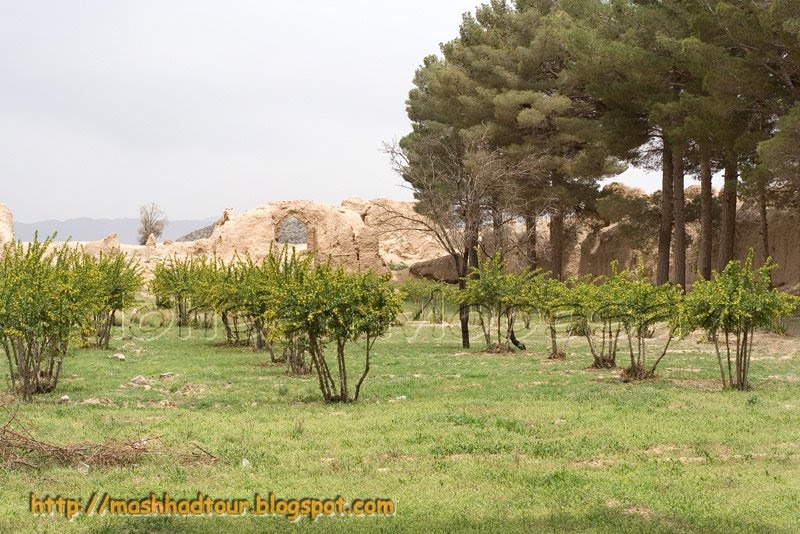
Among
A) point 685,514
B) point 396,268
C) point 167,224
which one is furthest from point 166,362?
point 167,224

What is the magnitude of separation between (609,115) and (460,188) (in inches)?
385

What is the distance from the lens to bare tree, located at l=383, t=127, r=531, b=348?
81.8 feet

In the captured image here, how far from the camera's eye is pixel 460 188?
2702 centimetres

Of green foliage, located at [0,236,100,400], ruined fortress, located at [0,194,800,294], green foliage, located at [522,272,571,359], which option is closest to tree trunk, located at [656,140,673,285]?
ruined fortress, located at [0,194,800,294]

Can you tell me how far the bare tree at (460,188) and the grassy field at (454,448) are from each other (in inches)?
327

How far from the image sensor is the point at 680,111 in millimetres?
28000

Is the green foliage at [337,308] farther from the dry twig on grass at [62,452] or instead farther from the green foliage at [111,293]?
the green foliage at [111,293]

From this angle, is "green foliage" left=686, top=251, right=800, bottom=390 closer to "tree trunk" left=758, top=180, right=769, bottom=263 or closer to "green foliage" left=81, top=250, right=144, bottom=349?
"green foliage" left=81, top=250, right=144, bottom=349

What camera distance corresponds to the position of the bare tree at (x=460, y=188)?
2492 centimetres

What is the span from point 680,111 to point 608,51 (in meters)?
3.09

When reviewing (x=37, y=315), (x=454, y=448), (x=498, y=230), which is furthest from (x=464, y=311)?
(x=454, y=448)

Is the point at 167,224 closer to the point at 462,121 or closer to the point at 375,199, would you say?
the point at 375,199

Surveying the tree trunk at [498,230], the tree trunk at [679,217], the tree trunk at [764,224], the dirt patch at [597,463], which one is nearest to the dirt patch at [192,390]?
the dirt patch at [597,463]

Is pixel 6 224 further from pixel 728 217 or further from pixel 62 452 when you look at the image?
pixel 62 452
